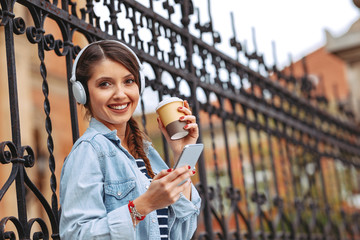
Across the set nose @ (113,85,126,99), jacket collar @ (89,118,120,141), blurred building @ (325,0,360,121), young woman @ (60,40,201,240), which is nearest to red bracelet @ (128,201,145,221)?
young woman @ (60,40,201,240)

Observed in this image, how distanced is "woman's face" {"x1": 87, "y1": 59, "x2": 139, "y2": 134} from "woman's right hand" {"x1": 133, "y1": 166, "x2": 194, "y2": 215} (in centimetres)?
33

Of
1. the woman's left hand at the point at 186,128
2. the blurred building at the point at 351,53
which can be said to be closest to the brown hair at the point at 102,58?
the woman's left hand at the point at 186,128

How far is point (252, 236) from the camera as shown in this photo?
417cm

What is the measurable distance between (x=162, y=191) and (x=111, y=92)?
0.42 m

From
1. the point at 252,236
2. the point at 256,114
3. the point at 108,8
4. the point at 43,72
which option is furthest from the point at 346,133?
the point at 43,72

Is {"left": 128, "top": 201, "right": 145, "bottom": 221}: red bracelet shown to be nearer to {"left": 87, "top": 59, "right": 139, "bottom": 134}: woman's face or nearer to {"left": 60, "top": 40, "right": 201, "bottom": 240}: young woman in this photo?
{"left": 60, "top": 40, "right": 201, "bottom": 240}: young woman

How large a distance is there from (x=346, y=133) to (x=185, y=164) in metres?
6.12

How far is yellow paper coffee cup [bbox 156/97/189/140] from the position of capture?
1799mm

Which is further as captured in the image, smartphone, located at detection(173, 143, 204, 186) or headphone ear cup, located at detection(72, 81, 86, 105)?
headphone ear cup, located at detection(72, 81, 86, 105)

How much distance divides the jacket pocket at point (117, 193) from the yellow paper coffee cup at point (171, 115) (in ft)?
0.76

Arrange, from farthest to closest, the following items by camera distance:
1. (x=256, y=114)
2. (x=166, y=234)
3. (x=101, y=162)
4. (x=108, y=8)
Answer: (x=256, y=114) → (x=108, y=8) → (x=166, y=234) → (x=101, y=162)

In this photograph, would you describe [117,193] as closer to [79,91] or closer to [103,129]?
[103,129]

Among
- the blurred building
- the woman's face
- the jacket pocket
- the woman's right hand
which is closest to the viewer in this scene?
the woman's right hand

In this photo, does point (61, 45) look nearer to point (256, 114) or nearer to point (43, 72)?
point (43, 72)
